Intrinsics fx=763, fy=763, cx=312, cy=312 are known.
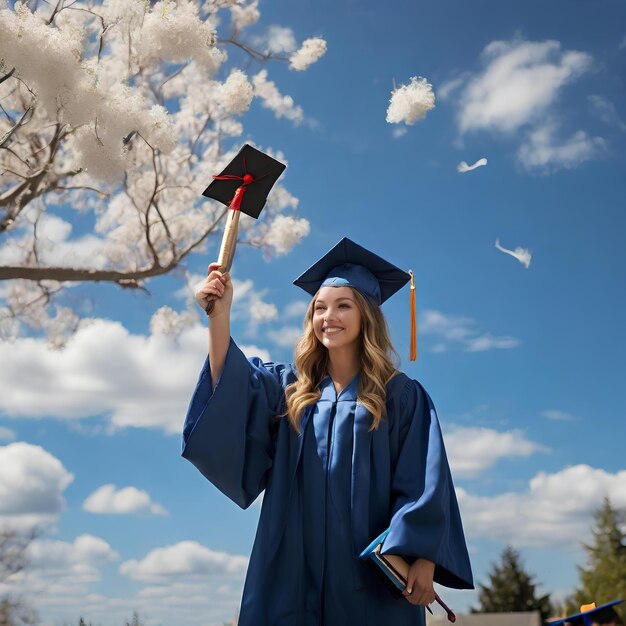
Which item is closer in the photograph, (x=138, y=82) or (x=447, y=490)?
(x=447, y=490)

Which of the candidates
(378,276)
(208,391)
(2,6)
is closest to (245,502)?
(208,391)

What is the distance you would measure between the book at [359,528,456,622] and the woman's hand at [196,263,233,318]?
1193 millimetres

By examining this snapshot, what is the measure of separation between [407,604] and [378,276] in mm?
1544

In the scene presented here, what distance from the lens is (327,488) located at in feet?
10.5

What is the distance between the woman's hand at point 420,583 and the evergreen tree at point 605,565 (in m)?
17.6

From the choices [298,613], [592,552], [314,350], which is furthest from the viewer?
[592,552]

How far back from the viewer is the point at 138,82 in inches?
290

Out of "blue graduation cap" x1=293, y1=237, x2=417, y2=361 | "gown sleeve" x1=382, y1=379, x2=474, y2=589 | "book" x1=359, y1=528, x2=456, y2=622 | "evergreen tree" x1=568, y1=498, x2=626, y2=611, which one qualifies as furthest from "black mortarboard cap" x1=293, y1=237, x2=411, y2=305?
"evergreen tree" x1=568, y1=498, x2=626, y2=611

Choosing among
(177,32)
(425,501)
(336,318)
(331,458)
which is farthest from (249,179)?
(177,32)

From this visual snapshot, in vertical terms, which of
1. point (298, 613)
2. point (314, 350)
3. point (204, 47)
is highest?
point (204, 47)

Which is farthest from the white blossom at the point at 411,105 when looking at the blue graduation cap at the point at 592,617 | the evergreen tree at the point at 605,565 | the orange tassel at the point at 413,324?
the evergreen tree at the point at 605,565

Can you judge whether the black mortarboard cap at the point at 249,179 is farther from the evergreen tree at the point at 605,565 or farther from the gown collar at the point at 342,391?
the evergreen tree at the point at 605,565

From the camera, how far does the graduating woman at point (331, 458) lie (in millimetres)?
3066

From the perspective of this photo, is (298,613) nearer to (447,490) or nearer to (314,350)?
(447,490)
